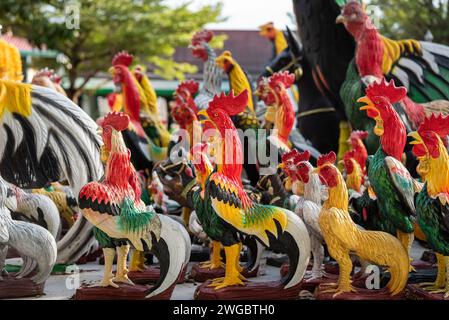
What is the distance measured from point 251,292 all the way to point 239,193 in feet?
1.93

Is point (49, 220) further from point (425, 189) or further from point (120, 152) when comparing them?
point (425, 189)

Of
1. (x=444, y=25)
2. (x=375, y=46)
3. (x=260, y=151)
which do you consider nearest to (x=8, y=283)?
(x=260, y=151)

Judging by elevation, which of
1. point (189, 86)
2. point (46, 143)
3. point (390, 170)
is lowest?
point (390, 170)

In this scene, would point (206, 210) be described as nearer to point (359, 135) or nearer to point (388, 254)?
point (388, 254)

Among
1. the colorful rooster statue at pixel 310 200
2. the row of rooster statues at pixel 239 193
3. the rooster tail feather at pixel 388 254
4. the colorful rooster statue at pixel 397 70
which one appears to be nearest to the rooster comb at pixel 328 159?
the row of rooster statues at pixel 239 193

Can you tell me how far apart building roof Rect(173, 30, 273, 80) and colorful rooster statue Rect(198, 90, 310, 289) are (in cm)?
1493

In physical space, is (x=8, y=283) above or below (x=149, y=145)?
below

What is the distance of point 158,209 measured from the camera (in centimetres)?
522

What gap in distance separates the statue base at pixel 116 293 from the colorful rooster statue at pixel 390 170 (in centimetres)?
138

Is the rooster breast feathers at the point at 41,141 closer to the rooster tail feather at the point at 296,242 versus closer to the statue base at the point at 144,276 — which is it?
the statue base at the point at 144,276

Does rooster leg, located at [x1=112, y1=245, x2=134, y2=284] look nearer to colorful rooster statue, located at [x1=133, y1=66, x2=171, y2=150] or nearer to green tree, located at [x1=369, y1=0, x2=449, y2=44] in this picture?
colorful rooster statue, located at [x1=133, y1=66, x2=171, y2=150]

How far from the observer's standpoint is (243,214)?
389cm

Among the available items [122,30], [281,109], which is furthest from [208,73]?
[122,30]

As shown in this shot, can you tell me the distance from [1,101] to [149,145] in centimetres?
259
